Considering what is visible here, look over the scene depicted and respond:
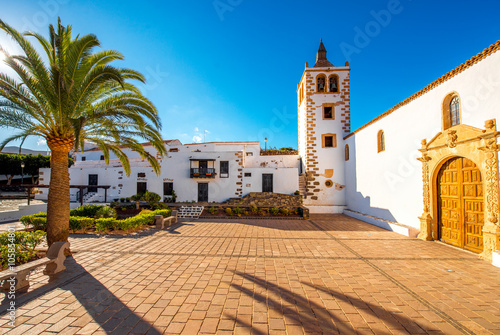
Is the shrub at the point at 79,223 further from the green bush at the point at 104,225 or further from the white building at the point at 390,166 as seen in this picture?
the white building at the point at 390,166

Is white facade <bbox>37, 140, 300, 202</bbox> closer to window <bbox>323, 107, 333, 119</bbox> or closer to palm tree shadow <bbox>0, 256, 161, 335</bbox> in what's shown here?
window <bbox>323, 107, 333, 119</bbox>

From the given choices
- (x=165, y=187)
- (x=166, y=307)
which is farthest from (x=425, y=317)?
(x=165, y=187)

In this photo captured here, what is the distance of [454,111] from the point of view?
7.35 m

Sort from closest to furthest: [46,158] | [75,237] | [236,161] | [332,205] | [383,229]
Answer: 1. [75,237]
2. [383,229]
3. [332,205]
4. [236,161]
5. [46,158]

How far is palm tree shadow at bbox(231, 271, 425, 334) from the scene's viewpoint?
329 cm

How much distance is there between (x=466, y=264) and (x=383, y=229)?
4714 millimetres

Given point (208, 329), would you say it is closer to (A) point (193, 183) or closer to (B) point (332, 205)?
(B) point (332, 205)

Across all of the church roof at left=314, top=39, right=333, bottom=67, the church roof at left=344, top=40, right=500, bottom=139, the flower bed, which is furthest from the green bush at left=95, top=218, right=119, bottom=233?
the church roof at left=314, top=39, right=333, bottom=67

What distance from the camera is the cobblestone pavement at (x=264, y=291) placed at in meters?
3.31

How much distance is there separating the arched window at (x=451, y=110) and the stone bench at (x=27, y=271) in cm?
1162

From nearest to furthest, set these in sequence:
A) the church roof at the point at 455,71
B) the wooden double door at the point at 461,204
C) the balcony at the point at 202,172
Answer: the church roof at the point at 455,71, the wooden double door at the point at 461,204, the balcony at the point at 202,172

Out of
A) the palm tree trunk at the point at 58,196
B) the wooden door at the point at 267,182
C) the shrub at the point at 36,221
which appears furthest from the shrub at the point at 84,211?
the wooden door at the point at 267,182

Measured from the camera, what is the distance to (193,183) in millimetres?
18844

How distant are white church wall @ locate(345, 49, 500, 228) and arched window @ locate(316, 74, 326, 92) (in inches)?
187
